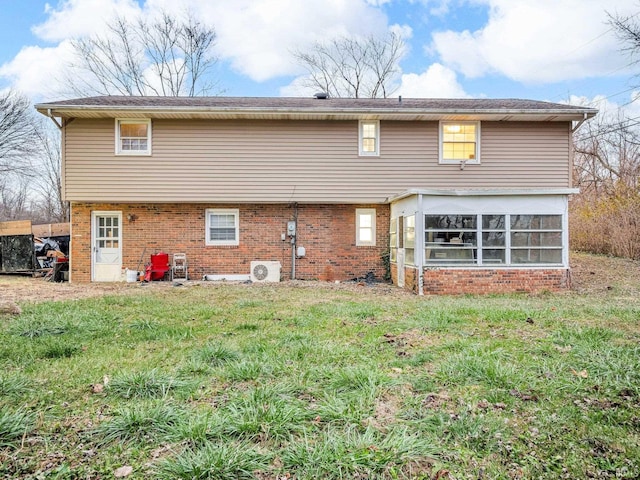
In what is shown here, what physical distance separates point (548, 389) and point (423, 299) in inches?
215

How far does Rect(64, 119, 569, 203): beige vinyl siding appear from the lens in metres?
12.1

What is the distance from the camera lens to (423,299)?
29.0ft

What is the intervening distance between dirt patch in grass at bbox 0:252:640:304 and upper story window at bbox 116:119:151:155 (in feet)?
13.0

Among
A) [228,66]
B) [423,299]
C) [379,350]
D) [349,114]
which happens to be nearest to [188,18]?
[228,66]

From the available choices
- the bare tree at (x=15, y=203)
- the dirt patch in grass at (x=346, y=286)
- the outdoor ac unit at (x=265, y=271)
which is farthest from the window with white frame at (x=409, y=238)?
the bare tree at (x=15, y=203)

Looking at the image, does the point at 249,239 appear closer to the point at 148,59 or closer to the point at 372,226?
the point at 372,226

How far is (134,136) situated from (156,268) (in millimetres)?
3928

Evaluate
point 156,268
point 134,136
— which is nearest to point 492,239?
point 156,268

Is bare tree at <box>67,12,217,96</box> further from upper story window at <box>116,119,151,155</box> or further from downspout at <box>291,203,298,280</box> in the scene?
downspout at <box>291,203,298,280</box>

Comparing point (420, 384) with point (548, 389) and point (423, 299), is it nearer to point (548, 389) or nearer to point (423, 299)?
point (548, 389)

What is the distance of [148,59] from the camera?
2350 centimetres

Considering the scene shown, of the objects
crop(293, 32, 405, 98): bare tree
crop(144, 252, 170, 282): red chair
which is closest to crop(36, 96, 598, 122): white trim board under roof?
crop(144, 252, 170, 282): red chair

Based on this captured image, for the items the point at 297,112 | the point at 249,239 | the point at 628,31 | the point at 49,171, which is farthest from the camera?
the point at 49,171

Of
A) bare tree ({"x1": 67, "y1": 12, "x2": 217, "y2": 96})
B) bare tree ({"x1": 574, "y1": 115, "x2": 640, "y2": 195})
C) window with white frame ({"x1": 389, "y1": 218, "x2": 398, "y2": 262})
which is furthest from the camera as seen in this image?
bare tree ({"x1": 67, "y1": 12, "x2": 217, "y2": 96})
